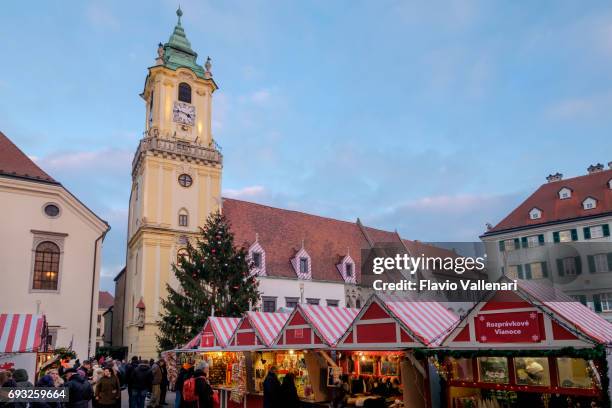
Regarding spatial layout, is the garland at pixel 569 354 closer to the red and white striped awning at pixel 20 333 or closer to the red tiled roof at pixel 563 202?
the red and white striped awning at pixel 20 333

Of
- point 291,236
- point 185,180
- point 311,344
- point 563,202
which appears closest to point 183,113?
point 185,180

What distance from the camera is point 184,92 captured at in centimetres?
3894

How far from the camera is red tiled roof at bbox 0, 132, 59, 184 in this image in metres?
26.5

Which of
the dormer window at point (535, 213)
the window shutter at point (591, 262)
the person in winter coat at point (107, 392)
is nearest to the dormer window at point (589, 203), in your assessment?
the dormer window at point (535, 213)

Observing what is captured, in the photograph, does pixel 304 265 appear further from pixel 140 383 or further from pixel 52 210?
pixel 140 383

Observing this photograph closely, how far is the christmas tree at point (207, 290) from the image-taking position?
25.8 metres

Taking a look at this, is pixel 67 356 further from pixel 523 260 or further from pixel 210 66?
pixel 523 260

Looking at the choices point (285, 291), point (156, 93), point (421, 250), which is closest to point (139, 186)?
point (156, 93)

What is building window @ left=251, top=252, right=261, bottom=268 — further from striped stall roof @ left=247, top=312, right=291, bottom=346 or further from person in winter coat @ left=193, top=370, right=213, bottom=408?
person in winter coat @ left=193, top=370, right=213, bottom=408

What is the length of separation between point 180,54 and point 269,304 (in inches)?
809

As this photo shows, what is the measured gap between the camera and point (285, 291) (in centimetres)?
3606

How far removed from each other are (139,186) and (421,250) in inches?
1078

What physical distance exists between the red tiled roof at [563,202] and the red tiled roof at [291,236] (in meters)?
11.6

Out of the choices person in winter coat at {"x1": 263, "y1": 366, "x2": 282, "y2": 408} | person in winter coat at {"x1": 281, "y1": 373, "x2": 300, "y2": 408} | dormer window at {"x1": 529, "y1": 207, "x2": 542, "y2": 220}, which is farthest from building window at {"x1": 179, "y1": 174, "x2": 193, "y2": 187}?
person in winter coat at {"x1": 281, "y1": 373, "x2": 300, "y2": 408}
